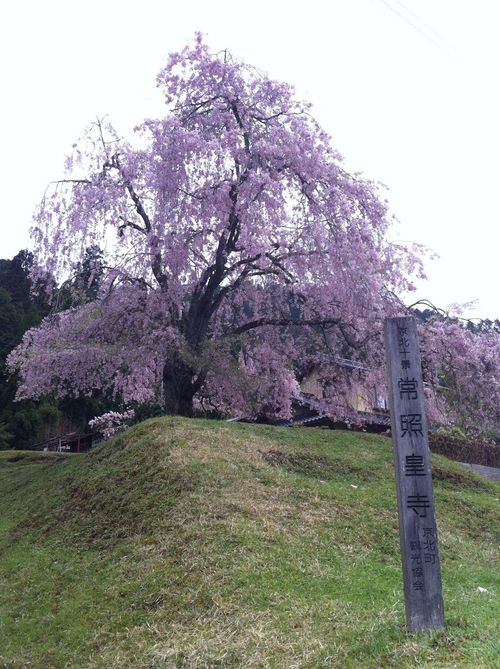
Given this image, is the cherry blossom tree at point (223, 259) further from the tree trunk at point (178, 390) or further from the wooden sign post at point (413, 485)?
the wooden sign post at point (413, 485)

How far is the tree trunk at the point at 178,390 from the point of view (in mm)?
14750

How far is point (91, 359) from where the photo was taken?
14.7 meters

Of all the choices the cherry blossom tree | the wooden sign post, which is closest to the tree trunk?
the cherry blossom tree

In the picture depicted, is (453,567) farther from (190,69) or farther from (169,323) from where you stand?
(190,69)

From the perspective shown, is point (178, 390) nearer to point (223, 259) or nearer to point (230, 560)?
point (223, 259)

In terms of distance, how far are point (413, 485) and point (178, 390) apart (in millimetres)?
9735

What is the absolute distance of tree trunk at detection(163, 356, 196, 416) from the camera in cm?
1475

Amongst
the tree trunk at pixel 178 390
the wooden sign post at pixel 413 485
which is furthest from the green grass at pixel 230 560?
the tree trunk at pixel 178 390

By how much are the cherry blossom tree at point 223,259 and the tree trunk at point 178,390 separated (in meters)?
0.03

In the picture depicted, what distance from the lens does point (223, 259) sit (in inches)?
573

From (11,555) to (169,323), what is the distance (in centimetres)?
631

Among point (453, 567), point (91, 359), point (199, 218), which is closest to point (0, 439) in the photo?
point (91, 359)

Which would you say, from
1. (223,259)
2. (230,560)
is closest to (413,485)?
(230,560)

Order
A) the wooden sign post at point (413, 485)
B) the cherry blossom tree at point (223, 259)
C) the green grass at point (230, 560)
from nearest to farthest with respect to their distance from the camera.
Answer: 1. the wooden sign post at point (413, 485)
2. the green grass at point (230, 560)
3. the cherry blossom tree at point (223, 259)
